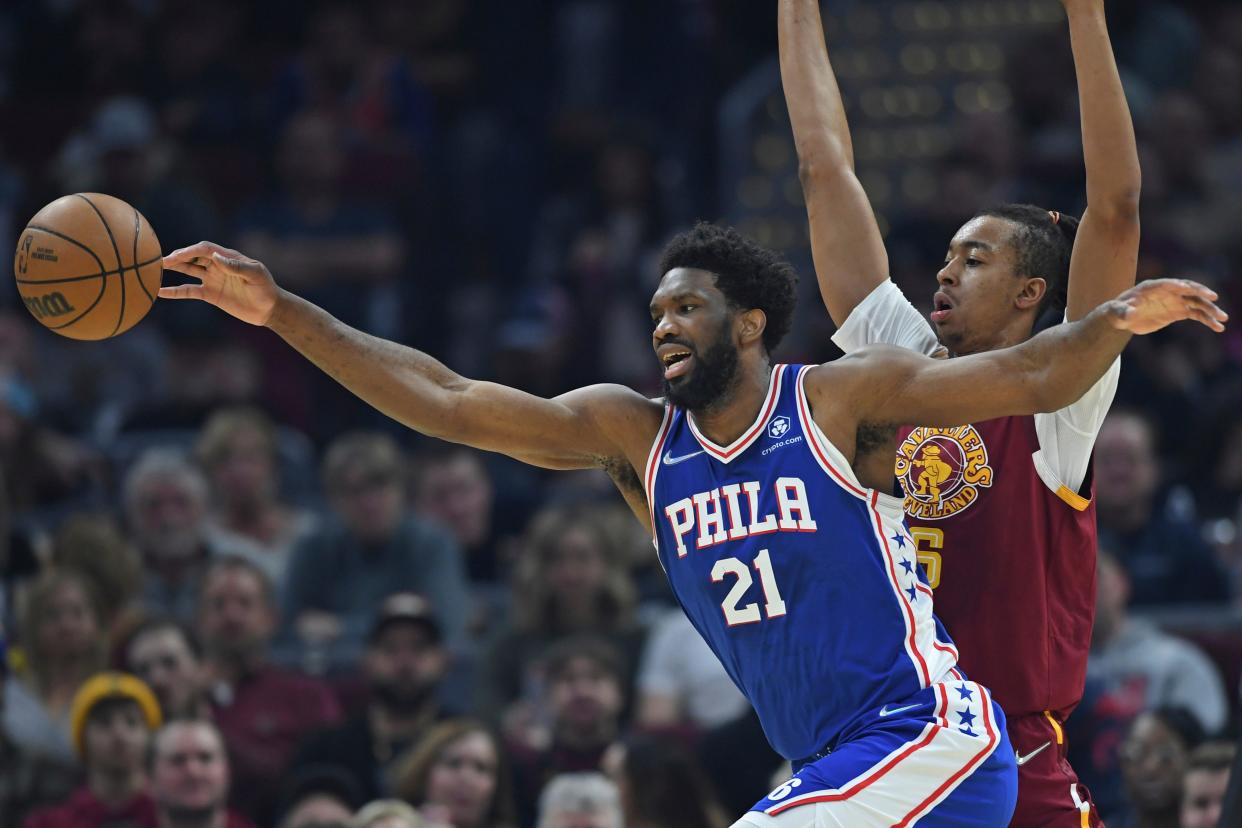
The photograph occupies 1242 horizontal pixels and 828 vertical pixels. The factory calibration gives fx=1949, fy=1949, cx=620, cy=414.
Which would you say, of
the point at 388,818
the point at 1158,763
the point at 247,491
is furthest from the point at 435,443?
the point at 1158,763

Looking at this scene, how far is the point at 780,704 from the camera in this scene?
18.2ft

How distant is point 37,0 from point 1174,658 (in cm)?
1197

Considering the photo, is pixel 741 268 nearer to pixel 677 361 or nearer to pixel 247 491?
pixel 677 361

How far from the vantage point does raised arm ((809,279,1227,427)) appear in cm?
527

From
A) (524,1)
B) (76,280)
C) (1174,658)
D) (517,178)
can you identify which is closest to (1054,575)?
(76,280)

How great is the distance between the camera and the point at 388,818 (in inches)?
330

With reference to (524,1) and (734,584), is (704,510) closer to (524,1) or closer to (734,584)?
(734,584)

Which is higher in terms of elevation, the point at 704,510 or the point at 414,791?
the point at 704,510

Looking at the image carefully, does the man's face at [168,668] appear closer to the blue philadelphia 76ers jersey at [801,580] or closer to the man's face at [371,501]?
the man's face at [371,501]

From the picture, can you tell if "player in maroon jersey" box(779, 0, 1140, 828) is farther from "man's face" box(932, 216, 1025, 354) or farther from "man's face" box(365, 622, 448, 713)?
"man's face" box(365, 622, 448, 713)

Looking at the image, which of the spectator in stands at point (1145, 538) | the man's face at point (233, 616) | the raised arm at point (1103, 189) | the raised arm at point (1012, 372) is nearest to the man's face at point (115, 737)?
the man's face at point (233, 616)

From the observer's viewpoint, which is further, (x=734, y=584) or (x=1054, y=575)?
(x=1054, y=575)

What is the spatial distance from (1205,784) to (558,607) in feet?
12.1

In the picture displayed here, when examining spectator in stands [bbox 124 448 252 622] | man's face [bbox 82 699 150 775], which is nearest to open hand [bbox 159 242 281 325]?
man's face [bbox 82 699 150 775]
